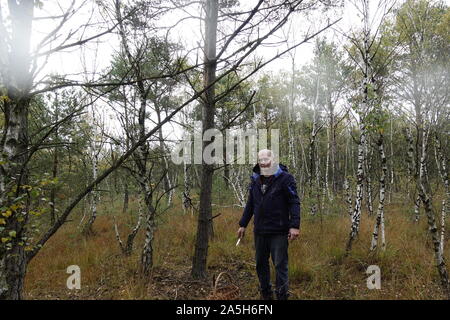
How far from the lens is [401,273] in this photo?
13.6ft

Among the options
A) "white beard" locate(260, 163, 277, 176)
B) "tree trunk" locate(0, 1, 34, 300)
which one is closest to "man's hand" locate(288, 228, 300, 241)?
"white beard" locate(260, 163, 277, 176)

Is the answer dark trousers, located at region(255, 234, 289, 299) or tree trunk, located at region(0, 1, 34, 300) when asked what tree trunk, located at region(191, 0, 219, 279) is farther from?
tree trunk, located at region(0, 1, 34, 300)

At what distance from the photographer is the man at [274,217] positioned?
3184mm

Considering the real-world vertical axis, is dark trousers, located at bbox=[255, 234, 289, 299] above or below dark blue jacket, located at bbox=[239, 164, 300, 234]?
below

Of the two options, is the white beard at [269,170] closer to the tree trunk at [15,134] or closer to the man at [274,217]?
the man at [274,217]

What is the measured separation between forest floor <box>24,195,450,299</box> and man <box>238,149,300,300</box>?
0.54 m

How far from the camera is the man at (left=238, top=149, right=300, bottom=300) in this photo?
318cm

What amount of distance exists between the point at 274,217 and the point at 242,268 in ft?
6.45
